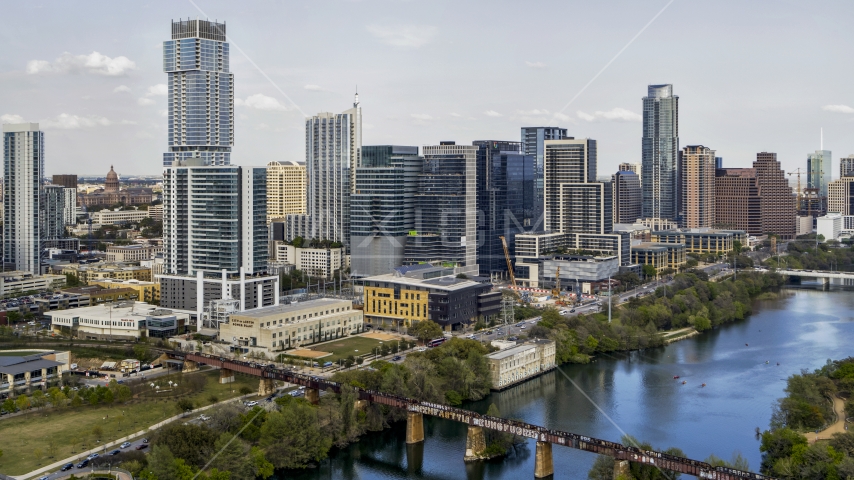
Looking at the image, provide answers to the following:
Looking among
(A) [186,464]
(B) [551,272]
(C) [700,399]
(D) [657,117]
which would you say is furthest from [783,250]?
(A) [186,464]

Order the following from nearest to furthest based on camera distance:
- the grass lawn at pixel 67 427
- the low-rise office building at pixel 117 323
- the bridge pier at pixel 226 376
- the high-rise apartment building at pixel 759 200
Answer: the grass lawn at pixel 67 427 < the bridge pier at pixel 226 376 < the low-rise office building at pixel 117 323 < the high-rise apartment building at pixel 759 200

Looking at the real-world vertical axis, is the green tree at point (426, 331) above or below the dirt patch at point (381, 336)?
above

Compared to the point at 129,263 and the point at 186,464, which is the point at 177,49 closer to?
the point at 129,263

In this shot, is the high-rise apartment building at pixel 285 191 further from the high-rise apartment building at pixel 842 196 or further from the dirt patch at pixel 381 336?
the high-rise apartment building at pixel 842 196

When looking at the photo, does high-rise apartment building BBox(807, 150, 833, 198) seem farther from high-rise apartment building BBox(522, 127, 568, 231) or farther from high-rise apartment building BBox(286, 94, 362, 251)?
high-rise apartment building BBox(286, 94, 362, 251)

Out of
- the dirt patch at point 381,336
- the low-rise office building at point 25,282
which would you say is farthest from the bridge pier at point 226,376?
the low-rise office building at point 25,282

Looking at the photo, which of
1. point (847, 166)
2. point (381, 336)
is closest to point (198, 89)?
point (381, 336)
